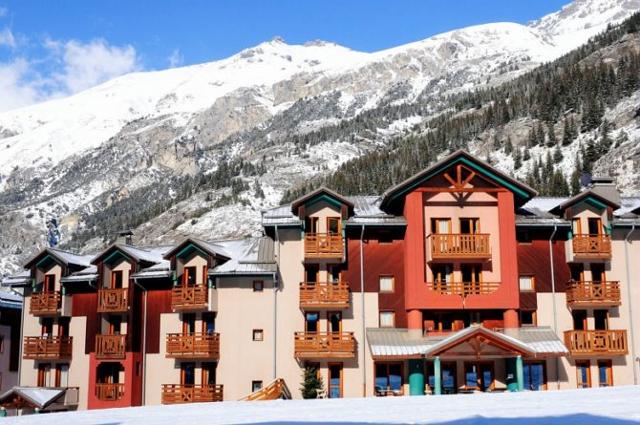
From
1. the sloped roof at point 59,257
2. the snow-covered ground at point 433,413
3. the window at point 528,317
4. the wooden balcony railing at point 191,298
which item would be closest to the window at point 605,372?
the window at point 528,317

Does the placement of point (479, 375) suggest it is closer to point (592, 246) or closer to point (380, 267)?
point (380, 267)

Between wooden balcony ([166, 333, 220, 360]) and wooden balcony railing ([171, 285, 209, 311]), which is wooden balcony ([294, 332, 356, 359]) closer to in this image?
wooden balcony ([166, 333, 220, 360])

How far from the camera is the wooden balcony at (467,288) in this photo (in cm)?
3834

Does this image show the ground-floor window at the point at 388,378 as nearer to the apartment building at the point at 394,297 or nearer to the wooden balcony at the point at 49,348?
the apartment building at the point at 394,297

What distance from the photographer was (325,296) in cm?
3881

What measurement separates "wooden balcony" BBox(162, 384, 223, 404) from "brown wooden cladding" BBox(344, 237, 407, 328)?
359 inches

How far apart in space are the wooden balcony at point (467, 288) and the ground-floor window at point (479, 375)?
3670 mm

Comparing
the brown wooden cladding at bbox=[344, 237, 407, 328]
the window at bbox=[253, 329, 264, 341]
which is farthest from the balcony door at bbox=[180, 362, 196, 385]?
the brown wooden cladding at bbox=[344, 237, 407, 328]

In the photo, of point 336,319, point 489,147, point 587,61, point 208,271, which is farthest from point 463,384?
point 587,61

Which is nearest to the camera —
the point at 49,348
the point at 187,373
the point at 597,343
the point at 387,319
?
the point at 597,343

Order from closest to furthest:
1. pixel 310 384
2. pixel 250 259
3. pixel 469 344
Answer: pixel 469 344 < pixel 310 384 < pixel 250 259

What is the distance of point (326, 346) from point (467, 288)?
7979 mm

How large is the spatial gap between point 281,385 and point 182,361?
20.8ft

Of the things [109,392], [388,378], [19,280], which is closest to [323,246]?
[388,378]
